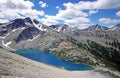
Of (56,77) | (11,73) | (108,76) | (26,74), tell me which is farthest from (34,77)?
(108,76)

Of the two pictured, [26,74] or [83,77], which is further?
[83,77]

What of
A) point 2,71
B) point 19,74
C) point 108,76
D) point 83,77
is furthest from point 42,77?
point 108,76

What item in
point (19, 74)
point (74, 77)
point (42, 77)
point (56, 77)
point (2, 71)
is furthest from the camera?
point (74, 77)

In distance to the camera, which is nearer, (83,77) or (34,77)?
(34,77)

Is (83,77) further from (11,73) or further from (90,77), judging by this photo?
(11,73)

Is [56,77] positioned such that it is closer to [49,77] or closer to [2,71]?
[49,77]

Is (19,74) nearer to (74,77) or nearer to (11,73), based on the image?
(11,73)

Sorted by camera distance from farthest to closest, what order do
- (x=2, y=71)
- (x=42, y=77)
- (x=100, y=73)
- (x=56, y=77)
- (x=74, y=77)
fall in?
(x=100, y=73)
(x=74, y=77)
(x=56, y=77)
(x=42, y=77)
(x=2, y=71)

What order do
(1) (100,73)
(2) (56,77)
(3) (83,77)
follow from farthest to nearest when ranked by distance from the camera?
1. (1) (100,73)
2. (3) (83,77)
3. (2) (56,77)

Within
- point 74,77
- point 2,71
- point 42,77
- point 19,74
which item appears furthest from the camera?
point 74,77
